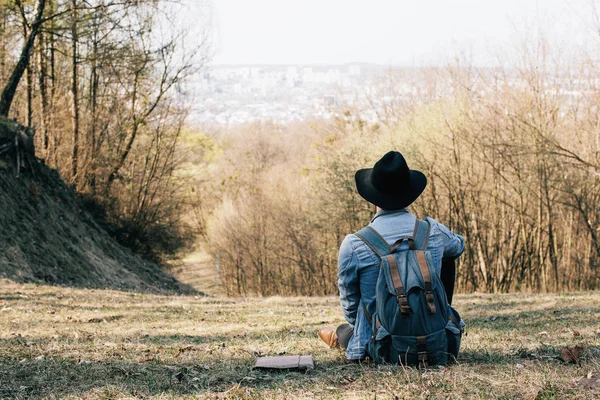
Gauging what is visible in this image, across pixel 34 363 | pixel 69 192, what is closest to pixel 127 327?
pixel 34 363

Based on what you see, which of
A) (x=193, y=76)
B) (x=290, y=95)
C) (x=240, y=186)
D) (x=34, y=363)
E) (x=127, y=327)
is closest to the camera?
(x=34, y=363)

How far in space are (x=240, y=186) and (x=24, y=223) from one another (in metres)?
37.9

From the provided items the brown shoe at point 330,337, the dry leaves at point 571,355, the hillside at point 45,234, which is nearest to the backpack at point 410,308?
the dry leaves at point 571,355

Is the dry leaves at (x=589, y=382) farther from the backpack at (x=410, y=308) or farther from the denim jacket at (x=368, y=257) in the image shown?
the denim jacket at (x=368, y=257)

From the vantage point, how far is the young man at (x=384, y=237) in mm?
4469

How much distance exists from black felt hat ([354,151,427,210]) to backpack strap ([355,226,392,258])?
0.71 ft

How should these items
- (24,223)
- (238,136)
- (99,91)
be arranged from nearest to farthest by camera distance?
(24,223)
(99,91)
(238,136)

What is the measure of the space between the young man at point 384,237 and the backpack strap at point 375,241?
0.03 metres

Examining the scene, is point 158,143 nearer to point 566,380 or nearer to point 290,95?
point 566,380

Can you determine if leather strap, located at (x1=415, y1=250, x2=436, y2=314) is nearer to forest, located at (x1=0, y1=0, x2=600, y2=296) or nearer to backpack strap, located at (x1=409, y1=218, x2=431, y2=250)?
backpack strap, located at (x1=409, y1=218, x2=431, y2=250)

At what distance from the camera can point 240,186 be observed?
53.3 m

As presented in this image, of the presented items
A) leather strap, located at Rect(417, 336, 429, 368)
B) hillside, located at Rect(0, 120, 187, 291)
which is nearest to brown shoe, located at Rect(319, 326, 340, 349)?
leather strap, located at Rect(417, 336, 429, 368)

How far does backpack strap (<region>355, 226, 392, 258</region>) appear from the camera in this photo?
4.38 metres

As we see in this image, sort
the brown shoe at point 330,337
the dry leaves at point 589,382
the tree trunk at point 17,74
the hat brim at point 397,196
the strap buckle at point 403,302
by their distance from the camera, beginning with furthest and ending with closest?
the tree trunk at point 17,74 < the brown shoe at point 330,337 < the hat brim at point 397,196 < the strap buckle at point 403,302 < the dry leaves at point 589,382
